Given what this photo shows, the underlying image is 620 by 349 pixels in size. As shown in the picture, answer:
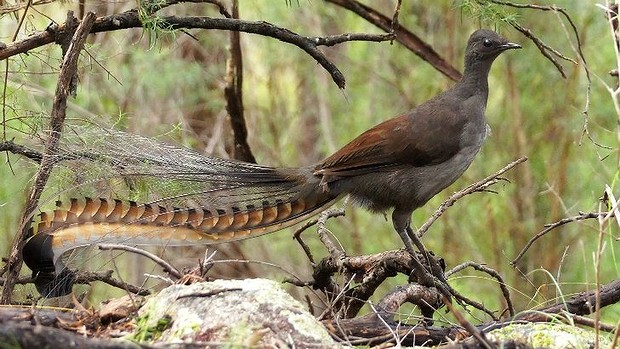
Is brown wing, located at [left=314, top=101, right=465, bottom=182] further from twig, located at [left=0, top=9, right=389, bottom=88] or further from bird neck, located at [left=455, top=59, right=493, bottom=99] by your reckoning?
twig, located at [left=0, top=9, right=389, bottom=88]

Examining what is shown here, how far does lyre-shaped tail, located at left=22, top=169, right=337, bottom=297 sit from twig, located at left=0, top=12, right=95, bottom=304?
2.2 inches

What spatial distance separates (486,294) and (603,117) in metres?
1.79

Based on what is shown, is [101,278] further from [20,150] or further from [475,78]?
[475,78]

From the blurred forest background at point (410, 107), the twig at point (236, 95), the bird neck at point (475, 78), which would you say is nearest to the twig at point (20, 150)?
the twig at point (236, 95)

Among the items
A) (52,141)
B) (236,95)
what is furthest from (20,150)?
(236,95)

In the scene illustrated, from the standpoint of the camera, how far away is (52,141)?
4082 millimetres

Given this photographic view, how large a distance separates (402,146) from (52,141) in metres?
1.73

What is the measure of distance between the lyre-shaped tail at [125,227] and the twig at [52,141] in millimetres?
56

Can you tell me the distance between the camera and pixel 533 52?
791 centimetres

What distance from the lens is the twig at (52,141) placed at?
397 cm

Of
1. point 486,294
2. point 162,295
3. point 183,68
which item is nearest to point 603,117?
point 486,294

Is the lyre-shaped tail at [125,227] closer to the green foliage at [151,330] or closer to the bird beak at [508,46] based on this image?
Answer: the green foliage at [151,330]

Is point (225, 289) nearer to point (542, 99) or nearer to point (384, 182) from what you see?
point (384, 182)

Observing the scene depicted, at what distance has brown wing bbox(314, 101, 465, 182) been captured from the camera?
15.8 ft
